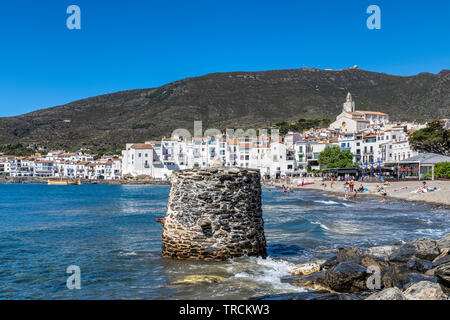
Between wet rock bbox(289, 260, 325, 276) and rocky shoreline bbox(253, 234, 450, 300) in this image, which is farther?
wet rock bbox(289, 260, 325, 276)

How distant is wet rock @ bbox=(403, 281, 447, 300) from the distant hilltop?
125m

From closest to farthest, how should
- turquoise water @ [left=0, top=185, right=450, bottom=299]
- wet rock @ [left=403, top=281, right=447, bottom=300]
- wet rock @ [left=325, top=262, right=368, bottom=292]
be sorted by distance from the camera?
wet rock @ [left=403, top=281, right=447, bottom=300]
wet rock @ [left=325, top=262, right=368, bottom=292]
turquoise water @ [left=0, top=185, right=450, bottom=299]

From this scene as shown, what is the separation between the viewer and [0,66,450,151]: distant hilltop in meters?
145

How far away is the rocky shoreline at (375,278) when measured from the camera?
7.09 meters

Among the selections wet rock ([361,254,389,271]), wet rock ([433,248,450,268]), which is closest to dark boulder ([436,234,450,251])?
wet rock ([433,248,450,268])

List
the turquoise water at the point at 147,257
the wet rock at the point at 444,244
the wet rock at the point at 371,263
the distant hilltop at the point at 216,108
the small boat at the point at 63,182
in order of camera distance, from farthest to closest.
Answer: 1. the distant hilltop at the point at 216,108
2. the small boat at the point at 63,182
3. the wet rock at the point at 444,244
4. the wet rock at the point at 371,263
5. the turquoise water at the point at 147,257

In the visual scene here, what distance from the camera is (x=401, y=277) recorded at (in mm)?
8414

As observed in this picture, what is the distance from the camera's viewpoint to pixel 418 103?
156125 mm

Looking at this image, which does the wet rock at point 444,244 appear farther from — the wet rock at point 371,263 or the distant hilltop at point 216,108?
the distant hilltop at point 216,108

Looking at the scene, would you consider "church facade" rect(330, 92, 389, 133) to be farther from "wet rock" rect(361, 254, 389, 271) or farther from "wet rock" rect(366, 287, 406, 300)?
"wet rock" rect(366, 287, 406, 300)

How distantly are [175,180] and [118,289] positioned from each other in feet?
10.7

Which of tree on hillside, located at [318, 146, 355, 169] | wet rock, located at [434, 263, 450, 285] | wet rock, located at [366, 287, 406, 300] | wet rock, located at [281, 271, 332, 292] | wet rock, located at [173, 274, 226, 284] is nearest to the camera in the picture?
wet rock, located at [366, 287, 406, 300]

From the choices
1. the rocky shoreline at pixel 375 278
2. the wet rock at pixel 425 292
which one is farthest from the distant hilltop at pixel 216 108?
the wet rock at pixel 425 292
